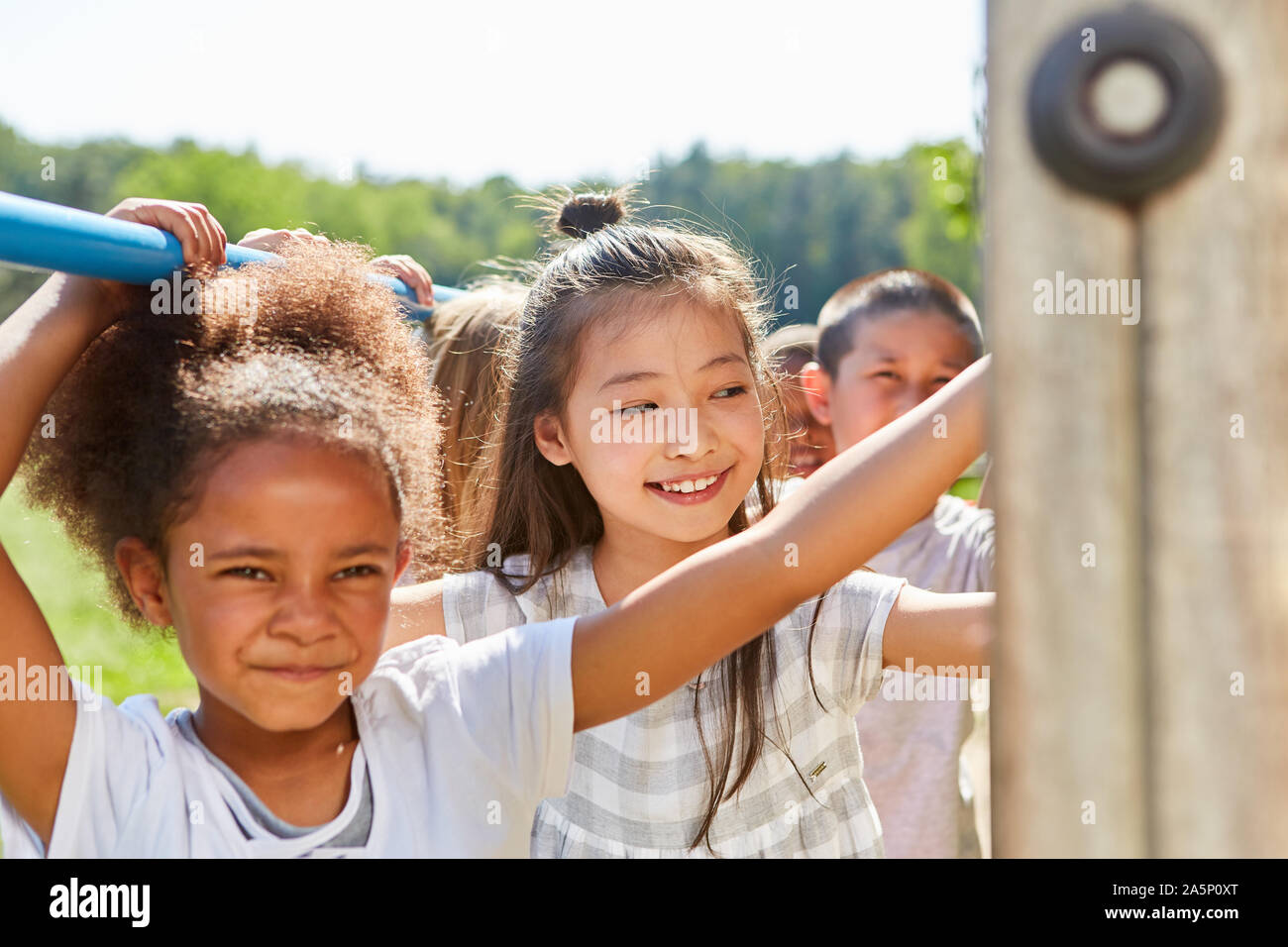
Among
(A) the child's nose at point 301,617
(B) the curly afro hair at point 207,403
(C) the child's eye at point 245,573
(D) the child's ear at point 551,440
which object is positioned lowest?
(A) the child's nose at point 301,617

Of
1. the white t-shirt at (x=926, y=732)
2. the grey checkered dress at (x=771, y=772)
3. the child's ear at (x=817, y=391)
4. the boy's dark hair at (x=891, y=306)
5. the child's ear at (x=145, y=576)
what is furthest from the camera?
the child's ear at (x=817, y=391)

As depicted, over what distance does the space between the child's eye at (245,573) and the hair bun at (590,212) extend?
4.26ft

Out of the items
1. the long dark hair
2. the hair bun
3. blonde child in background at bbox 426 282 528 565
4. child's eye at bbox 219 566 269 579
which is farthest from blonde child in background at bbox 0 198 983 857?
the hair bun

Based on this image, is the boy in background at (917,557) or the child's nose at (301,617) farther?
the boy in background at (917,557)

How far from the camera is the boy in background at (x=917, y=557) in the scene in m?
2.51

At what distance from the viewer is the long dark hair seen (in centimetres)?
177

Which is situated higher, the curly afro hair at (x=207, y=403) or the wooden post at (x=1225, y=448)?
the curly afro hair at (x=207, y=403)

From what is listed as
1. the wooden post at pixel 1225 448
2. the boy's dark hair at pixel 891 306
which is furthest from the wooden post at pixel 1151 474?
the boy's dark hair at pixel 891 306

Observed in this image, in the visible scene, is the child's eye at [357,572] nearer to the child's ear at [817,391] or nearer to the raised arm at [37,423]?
the raised arm at [37,423]

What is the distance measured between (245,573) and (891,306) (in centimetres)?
217

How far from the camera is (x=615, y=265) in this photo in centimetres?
179

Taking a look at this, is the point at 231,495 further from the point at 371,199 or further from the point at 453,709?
the point at 371,199

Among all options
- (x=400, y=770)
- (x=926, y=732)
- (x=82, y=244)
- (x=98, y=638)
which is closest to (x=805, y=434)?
(x=926, y=732)

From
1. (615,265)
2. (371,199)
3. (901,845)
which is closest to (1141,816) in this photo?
(615,265)
